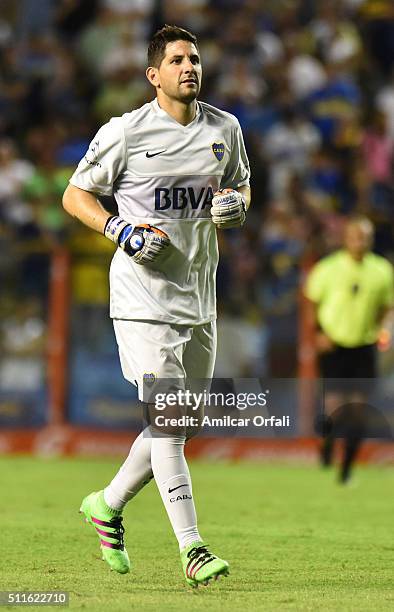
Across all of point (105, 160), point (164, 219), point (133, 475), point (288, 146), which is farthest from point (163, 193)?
point (288, 146)

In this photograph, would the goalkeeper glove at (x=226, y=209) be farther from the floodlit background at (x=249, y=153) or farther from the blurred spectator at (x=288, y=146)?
the blurred spectator at (x=288, y=146)

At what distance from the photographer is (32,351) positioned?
14.1 m

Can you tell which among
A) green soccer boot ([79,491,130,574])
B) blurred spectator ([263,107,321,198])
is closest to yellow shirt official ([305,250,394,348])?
blurred spectator ([263,107,321,198])

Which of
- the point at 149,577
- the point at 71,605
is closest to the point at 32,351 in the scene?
the point at 149,577

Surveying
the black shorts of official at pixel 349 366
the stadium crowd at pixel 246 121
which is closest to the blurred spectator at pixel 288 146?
the stadium crowd at pixel 246 121

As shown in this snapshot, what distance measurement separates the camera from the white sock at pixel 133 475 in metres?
6.24

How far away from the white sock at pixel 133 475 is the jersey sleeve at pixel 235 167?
1.28 meters

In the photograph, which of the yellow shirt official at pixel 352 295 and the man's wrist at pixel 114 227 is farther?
Result: the yellow shirt official at pixel 352 295

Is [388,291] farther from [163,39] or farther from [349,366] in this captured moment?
[163,39]

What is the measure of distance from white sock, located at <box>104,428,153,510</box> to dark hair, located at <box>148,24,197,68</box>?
1751mm

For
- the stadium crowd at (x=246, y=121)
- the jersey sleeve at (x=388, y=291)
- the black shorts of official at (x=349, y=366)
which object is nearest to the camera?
the jersey sleeve at (x=388, y=291)

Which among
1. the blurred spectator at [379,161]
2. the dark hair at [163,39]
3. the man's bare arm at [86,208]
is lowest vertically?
the blurred spectator at [379,161]

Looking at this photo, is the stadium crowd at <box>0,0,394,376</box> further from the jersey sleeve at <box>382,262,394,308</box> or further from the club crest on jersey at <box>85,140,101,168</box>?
the club crest on jersey at <box>85,140,101,168</box>

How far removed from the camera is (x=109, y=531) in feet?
20.8
